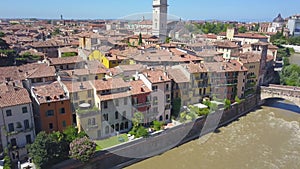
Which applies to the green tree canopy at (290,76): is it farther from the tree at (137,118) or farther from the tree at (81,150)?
the tree at (81,150)

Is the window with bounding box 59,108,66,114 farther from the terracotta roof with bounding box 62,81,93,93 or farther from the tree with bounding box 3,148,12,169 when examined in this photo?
the tree with bounding box 3,148,12,169

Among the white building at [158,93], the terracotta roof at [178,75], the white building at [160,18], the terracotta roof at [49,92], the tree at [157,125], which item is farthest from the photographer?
the white building at [160,18]

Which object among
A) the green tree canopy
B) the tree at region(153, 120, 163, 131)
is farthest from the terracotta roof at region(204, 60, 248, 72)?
the green tree canopy

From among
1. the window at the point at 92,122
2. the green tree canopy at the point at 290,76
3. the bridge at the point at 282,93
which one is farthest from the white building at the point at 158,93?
the green tree canopy at the point at 290,76

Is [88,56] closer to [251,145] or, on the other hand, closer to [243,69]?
[243,69]

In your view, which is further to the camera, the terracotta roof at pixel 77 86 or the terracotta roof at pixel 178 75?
the terracotta roof at pixel 178 75

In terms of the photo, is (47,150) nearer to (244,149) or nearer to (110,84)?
(110,84)

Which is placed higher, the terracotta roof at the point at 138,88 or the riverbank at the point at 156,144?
the terracotta roof at the point at 138,88

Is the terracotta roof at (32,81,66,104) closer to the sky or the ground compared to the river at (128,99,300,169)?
closer to the sky
